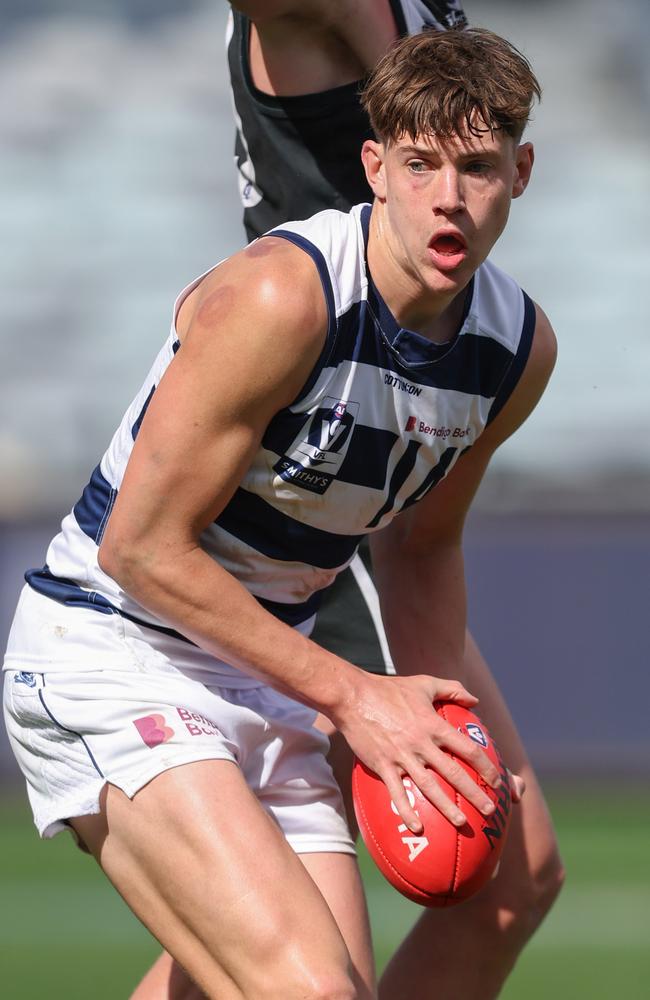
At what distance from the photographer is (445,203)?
9.07 feet

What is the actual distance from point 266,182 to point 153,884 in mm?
1851

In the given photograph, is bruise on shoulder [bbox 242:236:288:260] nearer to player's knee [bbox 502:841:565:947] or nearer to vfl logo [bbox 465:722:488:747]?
vfl logo [bbox 465:722:488:747]

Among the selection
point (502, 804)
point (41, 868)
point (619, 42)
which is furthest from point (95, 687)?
point (619, 42)

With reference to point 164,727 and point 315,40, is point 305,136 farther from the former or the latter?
point 164,727

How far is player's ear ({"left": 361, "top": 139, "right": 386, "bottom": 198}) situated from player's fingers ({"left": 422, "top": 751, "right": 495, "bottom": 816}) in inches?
44.0

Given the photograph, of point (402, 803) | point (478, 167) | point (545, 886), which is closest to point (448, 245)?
point (478, 167)

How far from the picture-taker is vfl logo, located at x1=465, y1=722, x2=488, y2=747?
288cm

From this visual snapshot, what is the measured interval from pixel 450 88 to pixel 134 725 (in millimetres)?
1367

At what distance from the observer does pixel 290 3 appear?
3230 millimetres

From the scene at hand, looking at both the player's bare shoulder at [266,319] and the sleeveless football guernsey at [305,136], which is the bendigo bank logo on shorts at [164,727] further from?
the sleeveless football guernsey at [305,136]

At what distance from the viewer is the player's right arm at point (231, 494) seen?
268cm

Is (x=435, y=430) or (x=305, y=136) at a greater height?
(x=305, y=136)

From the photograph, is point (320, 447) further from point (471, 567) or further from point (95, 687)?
point (471, 567)

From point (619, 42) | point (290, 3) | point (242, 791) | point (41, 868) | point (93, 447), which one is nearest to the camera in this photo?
point (242, 791)
